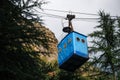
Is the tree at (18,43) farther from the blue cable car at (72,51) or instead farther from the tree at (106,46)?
the tree at (106,46)

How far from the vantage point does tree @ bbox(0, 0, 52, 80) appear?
8.11m

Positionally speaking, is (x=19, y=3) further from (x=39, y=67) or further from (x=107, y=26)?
(x=107, y=26)

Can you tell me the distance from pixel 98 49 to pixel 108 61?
1140 mm

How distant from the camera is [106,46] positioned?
77.0 ft

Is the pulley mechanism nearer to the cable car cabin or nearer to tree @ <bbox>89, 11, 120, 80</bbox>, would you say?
the cable car cabin

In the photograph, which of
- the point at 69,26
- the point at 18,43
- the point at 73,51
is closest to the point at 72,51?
the point at 73,51

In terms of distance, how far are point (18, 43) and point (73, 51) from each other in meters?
6.36

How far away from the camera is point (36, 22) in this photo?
32.3 ft

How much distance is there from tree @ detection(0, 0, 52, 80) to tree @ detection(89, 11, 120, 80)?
1373cm

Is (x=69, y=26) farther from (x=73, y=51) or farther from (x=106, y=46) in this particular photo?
→ (x=106, y=46)

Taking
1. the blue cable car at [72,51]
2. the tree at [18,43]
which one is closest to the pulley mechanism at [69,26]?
the blue cable car at [72,51]

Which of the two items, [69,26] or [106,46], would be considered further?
[106,46]

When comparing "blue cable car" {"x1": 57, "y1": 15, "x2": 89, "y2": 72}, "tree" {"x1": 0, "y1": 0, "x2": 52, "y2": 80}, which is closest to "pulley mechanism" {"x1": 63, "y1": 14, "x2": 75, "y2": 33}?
"blue cable car" {"x1": 57, "y1": 15, "x2": 89, "y2": 72}

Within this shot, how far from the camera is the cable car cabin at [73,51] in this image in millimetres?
14570
